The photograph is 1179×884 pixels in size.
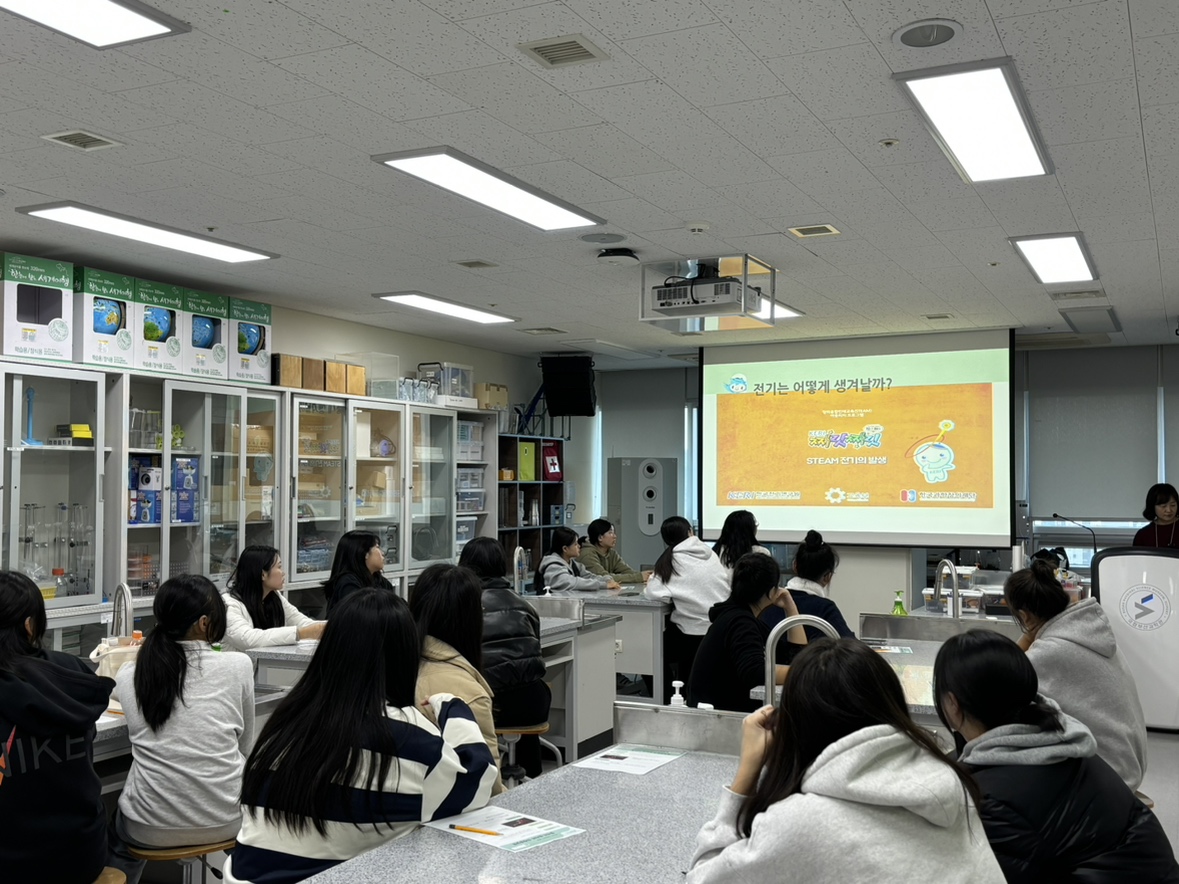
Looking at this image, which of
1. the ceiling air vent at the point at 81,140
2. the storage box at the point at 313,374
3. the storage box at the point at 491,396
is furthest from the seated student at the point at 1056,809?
the storage box at the point at 491,396

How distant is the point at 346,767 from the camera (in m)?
2.03

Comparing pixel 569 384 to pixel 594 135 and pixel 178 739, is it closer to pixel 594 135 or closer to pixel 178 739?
pixel 594 135

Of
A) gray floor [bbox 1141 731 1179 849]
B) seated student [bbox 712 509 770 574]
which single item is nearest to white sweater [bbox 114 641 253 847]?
gray floor [bbox 1141 731 1179 849]

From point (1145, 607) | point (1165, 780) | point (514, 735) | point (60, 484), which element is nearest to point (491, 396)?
point (60, 484)

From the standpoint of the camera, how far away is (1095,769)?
2.05 metres

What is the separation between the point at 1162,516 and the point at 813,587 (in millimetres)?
3081

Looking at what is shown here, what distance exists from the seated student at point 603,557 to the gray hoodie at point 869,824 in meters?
6.28

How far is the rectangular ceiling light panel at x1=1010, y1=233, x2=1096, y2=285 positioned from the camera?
5238mm

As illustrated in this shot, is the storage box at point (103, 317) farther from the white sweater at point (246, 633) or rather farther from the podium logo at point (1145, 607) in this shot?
the podium logo at point (1145, 607)

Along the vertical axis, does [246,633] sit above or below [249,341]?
below

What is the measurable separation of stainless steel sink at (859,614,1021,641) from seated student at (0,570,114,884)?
10.6ft

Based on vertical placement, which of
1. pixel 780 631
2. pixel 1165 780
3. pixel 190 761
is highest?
pixel 780 631

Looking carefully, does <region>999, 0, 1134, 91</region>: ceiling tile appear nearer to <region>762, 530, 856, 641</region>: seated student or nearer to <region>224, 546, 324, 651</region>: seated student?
<region>762, 530, 856, 641</region>: seated student

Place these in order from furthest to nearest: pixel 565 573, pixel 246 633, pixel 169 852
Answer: pixel 565 573, pixel 246 633, pixel 169 852
